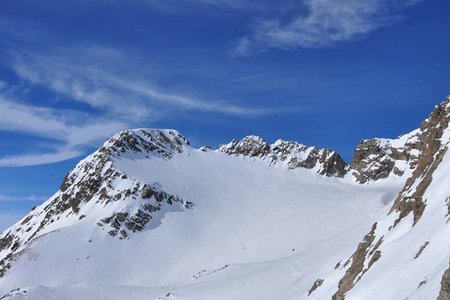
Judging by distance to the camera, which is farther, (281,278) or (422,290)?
(281,278)

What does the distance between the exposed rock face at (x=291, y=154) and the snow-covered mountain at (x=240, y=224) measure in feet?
1.39

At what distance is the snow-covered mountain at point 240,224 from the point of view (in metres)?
29.5

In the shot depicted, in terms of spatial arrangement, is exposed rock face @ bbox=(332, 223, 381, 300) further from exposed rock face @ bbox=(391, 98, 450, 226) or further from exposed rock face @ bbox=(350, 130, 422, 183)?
exposed rock face @ bbox=(350, 130, 422, 183)

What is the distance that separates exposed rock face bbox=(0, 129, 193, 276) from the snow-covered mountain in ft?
1.38

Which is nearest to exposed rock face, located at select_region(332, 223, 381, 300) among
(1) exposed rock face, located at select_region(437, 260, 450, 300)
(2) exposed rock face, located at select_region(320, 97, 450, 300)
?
(2) exposed rock face, located at select_region(320, 97, 450, 300)

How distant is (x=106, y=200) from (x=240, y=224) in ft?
110

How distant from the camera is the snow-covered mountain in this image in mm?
29531

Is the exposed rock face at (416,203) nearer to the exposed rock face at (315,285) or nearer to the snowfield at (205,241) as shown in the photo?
the exposed rock face at (315,285)

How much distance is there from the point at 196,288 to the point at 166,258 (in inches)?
1796

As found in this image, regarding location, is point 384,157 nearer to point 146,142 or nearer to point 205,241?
point 146,142

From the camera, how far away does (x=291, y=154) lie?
170 m

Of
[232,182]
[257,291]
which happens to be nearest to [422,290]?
[257,291]

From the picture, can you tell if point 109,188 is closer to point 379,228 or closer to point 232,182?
point 232,182

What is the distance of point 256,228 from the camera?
362 feet
